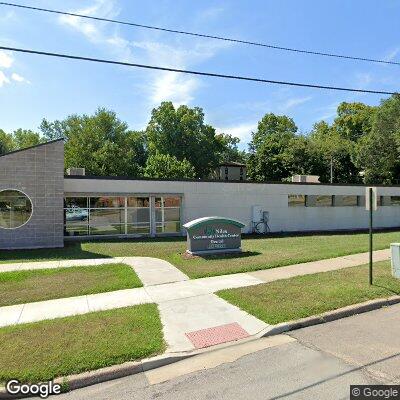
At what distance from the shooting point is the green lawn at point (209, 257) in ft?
39.6

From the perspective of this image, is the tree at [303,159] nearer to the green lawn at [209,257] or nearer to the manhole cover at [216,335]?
the green lawn at [209,257]

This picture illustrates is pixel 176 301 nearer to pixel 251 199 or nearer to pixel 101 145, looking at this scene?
pixel 251 199

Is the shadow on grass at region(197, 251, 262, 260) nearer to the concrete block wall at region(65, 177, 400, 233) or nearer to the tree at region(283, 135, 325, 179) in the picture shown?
the concrete block wall at region(65, 177, 400, 233)

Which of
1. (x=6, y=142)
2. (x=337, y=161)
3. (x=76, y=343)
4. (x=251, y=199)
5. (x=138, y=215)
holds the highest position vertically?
(x=6, y=142)

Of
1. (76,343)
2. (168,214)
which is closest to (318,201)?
(168,214)

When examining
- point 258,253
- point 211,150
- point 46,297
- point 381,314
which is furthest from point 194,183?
point 211,150

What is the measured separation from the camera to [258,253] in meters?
14.5

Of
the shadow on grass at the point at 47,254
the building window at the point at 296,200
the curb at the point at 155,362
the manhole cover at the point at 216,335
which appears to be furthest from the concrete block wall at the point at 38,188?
the building window at the point at 296,200

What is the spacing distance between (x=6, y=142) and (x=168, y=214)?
52.6 meters

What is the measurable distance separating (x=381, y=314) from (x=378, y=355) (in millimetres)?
2231

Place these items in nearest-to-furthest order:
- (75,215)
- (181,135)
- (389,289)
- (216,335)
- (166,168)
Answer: (216,335), (389,289), (75,215), (166,168), (181,135)

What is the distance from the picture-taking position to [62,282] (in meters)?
10.3

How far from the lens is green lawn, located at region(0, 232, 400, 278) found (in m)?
12.1

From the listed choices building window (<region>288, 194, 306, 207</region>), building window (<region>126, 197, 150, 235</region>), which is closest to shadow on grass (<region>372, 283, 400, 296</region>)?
building window (<region>126, 197, 150, 235</region>)
